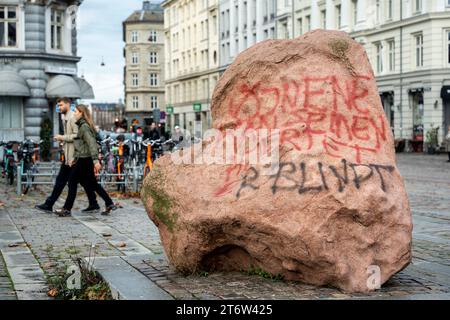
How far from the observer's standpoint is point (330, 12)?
54375 mm

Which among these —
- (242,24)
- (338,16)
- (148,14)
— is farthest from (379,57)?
(148,14)

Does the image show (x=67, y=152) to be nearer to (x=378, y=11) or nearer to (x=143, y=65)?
(x=378, y=11)

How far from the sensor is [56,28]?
35.8 m

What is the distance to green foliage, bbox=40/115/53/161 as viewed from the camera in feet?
109

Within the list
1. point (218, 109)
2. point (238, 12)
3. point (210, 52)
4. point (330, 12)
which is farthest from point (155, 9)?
point (218, 109)

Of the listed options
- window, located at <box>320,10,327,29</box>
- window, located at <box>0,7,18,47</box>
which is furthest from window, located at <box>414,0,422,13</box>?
window, located at <box>0,7,18,47</box>

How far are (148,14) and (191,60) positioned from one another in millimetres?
34583

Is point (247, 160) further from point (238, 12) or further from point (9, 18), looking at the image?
point (238, 12)

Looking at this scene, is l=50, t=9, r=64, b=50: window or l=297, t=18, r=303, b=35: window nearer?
l=50, t=9, r=64, b=50: window

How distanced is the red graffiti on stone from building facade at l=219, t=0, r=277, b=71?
191ft

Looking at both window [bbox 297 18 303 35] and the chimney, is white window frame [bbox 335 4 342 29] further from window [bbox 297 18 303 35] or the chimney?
the chimney

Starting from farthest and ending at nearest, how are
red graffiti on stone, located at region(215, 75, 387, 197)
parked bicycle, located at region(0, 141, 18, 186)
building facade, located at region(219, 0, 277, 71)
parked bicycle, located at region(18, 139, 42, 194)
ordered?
building facade, located at region(219, 0, 277, 71), parked bicycle, located at region(0, 141, 18, 186), parked bicycle, located at region(18, 139, 42, 194), red graffiti on stone, located at region(215, 75, 387, 197)

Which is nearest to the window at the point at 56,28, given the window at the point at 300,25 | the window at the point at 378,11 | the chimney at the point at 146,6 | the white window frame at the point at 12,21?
the white window frame at the point at 12,21

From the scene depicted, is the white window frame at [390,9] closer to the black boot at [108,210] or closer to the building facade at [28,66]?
the building facade at [28,66]
